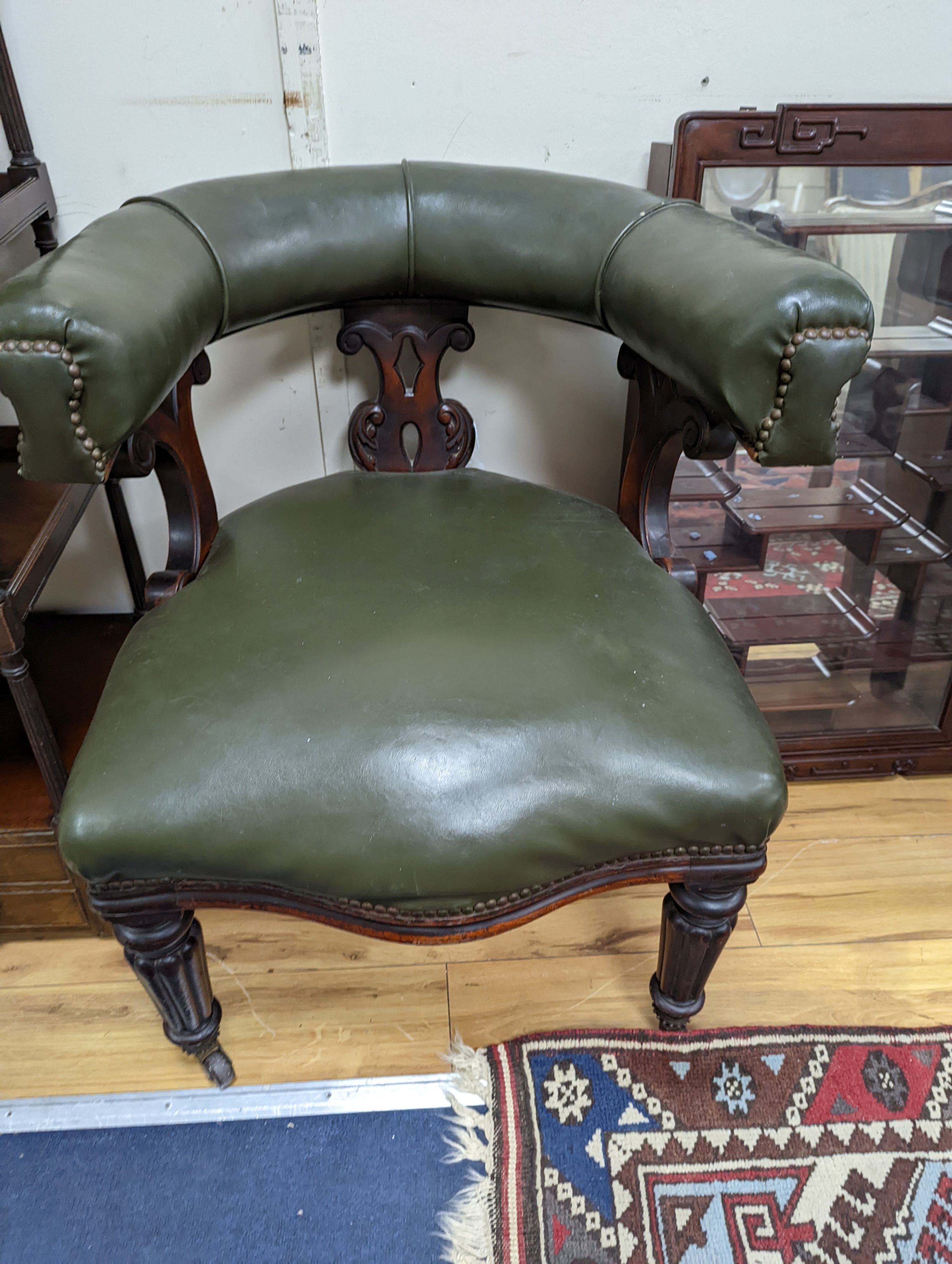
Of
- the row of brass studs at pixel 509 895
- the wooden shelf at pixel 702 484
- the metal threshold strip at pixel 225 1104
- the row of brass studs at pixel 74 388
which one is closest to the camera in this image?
the row of brass studs at pixel 74 388

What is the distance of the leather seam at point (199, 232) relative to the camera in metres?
0.88

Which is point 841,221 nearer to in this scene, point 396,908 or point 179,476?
point 179,476

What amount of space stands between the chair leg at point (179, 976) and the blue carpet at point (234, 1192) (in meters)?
0.09

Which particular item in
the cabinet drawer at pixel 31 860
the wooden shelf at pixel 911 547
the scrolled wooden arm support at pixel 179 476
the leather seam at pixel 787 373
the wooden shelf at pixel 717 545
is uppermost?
the leather seam at pixel 787 373

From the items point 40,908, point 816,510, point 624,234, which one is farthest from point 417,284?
point 40,908

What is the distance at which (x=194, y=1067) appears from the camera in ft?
3.32

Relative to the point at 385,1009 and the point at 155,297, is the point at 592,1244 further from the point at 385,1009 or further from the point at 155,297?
the point at 155,297

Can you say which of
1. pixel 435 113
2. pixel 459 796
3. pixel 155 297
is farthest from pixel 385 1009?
pixel 435 113

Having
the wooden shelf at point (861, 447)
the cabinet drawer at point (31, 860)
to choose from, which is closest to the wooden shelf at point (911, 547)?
the wooden shelf at point (861, 447)

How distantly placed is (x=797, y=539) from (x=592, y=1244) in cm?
97

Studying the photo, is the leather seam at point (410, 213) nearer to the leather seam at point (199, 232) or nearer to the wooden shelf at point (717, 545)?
the leather seam at point (199, 232)

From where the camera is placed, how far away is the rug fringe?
0.86 metres

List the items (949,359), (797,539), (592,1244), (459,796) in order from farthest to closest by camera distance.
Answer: (797,539), (949,359), (592,1244), (459,796)

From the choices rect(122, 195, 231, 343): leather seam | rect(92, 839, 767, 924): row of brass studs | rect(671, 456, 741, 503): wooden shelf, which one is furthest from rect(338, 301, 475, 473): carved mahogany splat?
rect(92, 839, 767, 924): row of brass studs
